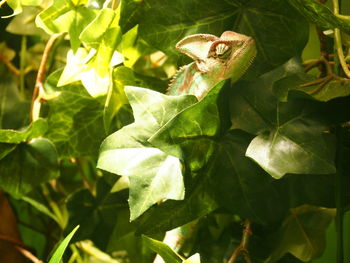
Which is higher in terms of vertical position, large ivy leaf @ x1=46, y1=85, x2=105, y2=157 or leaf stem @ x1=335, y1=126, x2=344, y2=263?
leaf stem @ x1=335, y1=126, x2=344, y2=263

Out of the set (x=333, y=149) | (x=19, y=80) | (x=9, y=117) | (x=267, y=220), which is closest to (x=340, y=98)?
(x=333, y=149)

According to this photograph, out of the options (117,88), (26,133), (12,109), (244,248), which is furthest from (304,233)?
(12,109)

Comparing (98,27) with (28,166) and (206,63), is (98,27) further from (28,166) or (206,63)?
(28,166)

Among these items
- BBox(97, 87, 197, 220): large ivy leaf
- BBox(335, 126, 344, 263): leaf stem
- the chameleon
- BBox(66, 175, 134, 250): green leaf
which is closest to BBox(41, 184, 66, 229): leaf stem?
BBox(66, 175, 134, 250): green leaf

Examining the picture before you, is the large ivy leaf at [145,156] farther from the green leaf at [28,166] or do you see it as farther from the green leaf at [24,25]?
the green leaf at [24,25]

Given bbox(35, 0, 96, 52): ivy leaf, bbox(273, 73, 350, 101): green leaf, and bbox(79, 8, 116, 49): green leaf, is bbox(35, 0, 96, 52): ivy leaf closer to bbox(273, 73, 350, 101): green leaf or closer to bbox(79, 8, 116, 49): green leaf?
bbox(79, 8, 116, 49): green leaf

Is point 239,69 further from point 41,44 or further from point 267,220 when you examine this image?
point 41,44

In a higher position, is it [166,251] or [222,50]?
[222,50]
